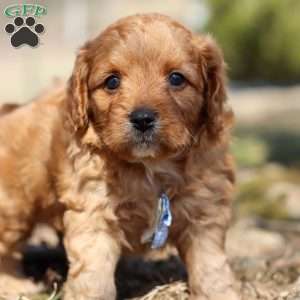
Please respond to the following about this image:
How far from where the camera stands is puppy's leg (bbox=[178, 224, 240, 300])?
5766 mm

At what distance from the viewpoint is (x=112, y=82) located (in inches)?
219

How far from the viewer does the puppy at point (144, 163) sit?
547 cm

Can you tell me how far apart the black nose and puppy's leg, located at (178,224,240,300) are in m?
0.95

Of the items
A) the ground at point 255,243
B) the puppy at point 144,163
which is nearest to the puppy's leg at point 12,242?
the ground at point 255,243

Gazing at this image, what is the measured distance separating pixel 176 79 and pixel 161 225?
38.3 inches

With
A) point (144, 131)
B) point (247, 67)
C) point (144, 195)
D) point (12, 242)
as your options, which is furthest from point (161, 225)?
point (247, 67)

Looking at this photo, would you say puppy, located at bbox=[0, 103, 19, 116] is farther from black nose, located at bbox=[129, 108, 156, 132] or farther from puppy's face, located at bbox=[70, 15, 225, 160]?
black nose, located at bbox=[129, 108, 156, 132]

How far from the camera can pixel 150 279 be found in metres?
6.74

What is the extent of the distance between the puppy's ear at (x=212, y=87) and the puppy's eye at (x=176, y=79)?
0.25 meters

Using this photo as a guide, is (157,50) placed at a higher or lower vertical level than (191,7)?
higher

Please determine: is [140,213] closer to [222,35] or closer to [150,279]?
[150,279]

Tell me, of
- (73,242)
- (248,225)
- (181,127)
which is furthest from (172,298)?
(248,225)

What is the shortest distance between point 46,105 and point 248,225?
8.47ft

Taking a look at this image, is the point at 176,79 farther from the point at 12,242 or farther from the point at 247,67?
the point at 247,67
